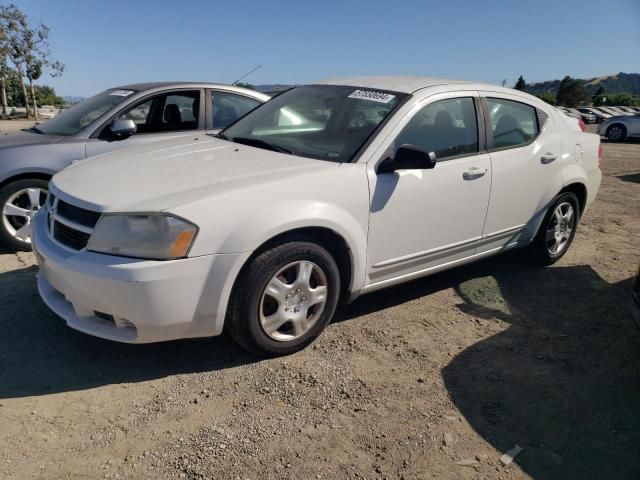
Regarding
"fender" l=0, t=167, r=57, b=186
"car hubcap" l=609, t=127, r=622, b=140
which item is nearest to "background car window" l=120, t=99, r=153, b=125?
"fender" l=0, t=167, r=57, b=186

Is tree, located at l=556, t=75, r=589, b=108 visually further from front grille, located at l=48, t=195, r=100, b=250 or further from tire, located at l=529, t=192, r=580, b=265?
front grille, located at l=48, t=195, r=100, b=250

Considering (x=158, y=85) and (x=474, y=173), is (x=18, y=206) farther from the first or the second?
(x=474, y=173)

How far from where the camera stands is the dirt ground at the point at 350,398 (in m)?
2.39

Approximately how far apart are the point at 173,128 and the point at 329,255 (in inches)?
125

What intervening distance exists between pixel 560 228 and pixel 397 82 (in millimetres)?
2164

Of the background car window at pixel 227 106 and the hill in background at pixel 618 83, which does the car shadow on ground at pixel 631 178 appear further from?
the hill in background at pixel 618 83

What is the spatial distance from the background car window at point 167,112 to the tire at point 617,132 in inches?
747

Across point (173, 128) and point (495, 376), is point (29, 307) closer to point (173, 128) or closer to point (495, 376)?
point (173, 128)

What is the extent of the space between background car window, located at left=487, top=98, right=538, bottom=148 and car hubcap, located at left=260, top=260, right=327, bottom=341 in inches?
74.3

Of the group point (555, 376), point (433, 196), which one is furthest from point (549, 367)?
point (433, 196)

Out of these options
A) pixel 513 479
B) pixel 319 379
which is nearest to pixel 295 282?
pixel 319 379

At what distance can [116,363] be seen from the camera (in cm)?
308

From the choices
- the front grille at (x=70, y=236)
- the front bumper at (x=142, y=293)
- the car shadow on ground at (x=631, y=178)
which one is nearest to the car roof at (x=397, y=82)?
the front bumper at (x=142, y=293)

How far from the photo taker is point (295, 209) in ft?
9.70
